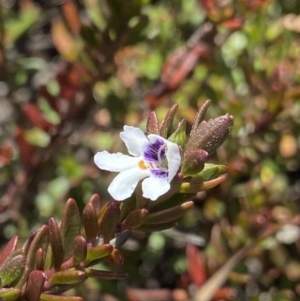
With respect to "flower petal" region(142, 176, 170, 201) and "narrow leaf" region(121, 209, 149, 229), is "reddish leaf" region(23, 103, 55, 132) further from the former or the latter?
"flower petal" region(142, 176, 170, 201)

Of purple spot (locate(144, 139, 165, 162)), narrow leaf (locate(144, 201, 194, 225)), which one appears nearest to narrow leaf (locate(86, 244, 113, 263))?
narrow leaf (locate(144, 201, 194, 225))

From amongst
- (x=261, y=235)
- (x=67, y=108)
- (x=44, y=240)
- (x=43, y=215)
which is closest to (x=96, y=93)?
(x=67, y=108)

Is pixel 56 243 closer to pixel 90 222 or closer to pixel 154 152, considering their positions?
pixel 90 222

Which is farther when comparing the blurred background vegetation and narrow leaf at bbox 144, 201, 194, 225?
the blurred background vegetation

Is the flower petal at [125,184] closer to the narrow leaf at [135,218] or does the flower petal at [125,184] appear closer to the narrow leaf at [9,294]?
the narrow leaf at [135,218]

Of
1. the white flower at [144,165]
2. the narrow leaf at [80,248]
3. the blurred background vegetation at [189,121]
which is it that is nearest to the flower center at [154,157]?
the white flower at [144,165]

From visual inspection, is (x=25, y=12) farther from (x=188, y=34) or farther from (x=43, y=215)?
(x=43, y=215)
